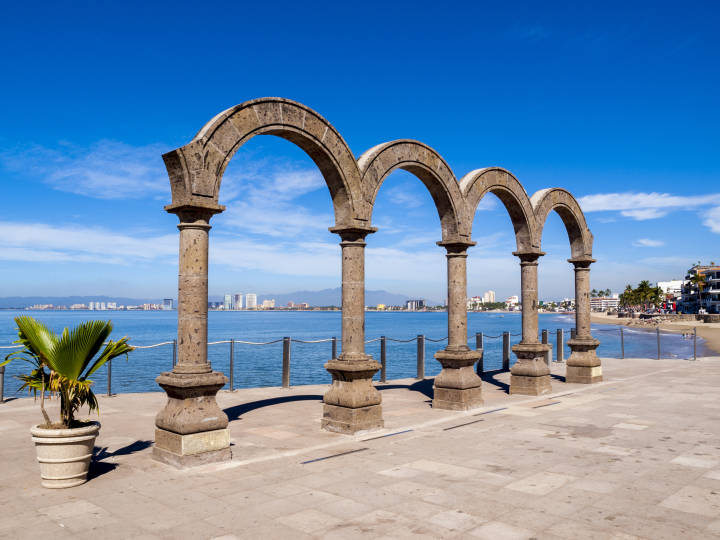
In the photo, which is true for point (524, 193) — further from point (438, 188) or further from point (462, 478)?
point (462, 478)

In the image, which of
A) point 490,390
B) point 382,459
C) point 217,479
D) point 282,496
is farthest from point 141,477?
→ point 490,390

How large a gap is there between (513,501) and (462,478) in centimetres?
82

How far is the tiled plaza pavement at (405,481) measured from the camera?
185 inches

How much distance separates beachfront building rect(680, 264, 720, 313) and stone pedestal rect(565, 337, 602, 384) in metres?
113

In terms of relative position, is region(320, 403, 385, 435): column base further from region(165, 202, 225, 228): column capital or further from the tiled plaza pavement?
region(165, 202, 225, 228): column capital

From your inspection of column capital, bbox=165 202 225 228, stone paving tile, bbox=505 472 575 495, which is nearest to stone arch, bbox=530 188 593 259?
stone paving tile, bbox=505 472 575 495

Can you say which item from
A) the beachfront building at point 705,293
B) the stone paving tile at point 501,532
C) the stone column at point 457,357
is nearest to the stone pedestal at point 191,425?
the stone paving tile at point 501,532

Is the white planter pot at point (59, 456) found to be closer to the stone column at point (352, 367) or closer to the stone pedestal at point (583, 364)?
the stone column at point (352, 367)

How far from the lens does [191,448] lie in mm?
6602

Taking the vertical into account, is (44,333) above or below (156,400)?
A: above

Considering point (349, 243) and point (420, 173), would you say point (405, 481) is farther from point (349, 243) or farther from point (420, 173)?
point (420, 173)

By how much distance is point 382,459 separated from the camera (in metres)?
6.91

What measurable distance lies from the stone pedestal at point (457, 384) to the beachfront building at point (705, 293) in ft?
390

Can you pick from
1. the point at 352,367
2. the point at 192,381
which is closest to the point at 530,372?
the point at 352,367
